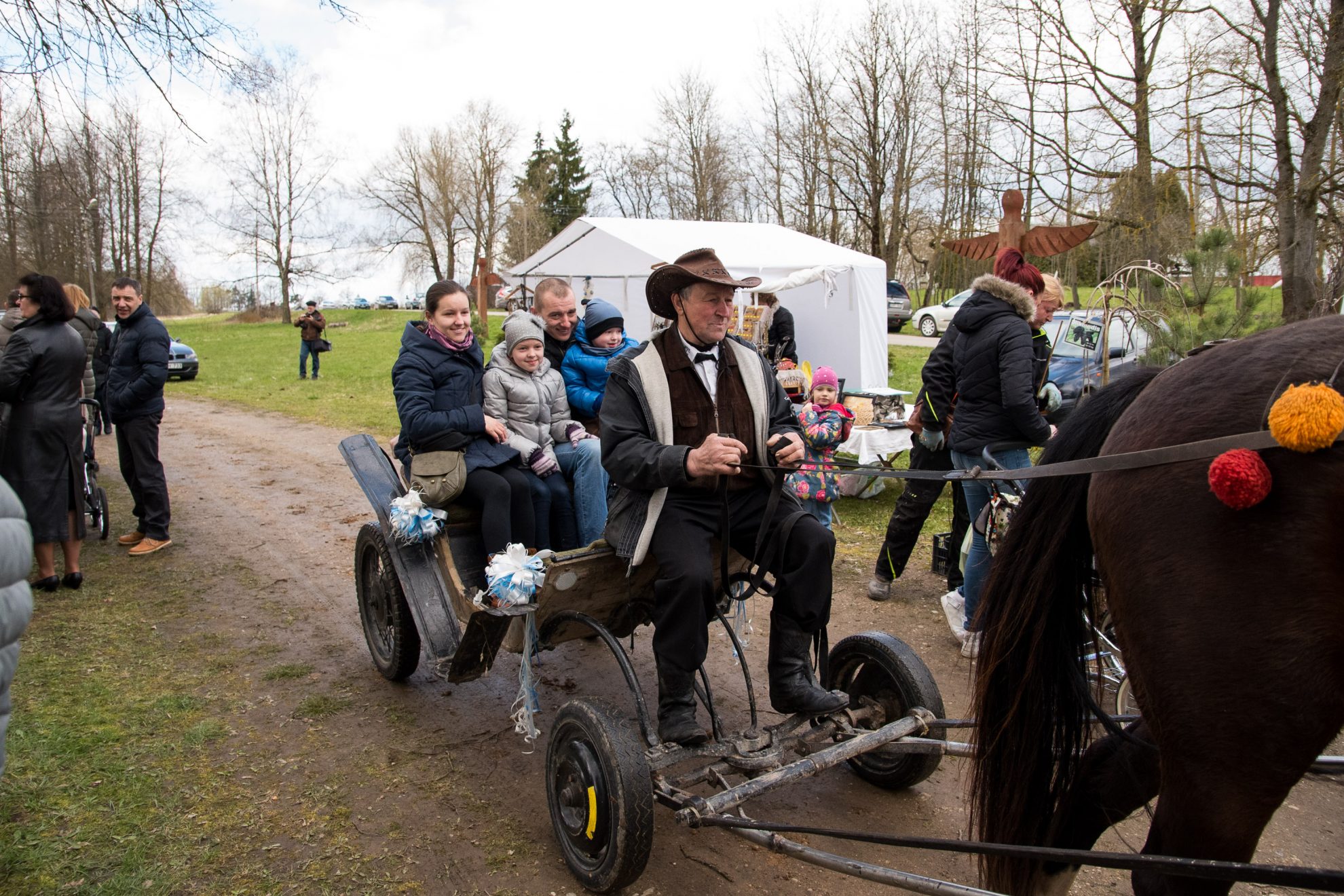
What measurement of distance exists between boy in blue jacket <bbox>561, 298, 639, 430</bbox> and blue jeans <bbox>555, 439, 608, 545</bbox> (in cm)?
26

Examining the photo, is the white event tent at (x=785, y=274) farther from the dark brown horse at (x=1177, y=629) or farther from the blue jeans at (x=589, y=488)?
the dark brown horse at (x=1177, y=629)

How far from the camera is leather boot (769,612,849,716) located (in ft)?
9.90

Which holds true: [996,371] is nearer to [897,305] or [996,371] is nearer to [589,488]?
[589,488]

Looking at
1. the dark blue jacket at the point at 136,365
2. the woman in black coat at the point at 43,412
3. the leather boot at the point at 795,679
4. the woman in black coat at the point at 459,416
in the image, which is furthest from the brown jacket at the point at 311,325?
the leather boot at the point at 795,679

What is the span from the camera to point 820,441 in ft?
20.3

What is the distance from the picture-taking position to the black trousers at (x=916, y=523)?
536 cm

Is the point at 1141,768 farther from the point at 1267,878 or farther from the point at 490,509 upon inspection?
the point at 490,509

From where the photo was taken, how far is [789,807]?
3.24 meters

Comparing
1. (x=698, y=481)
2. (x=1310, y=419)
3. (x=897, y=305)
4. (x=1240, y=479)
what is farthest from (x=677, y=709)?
(x=897, y=305)

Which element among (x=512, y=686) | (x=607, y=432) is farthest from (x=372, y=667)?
(x=607, y=432)

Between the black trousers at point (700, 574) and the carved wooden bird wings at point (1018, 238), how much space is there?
396 cm

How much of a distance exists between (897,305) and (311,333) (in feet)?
65.3

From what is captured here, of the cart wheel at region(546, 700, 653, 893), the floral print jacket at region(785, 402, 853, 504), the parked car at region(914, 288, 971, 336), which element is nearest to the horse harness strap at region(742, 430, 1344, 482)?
the cart wheel at region(546, 700, 653, 893)

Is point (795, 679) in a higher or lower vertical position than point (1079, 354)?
lower
